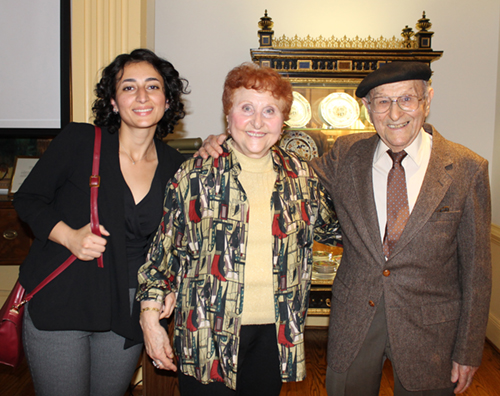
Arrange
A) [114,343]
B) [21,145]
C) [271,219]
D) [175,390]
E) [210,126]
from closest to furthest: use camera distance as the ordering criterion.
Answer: [271,219], [114,343], [175,390], [21,145], [210,126]

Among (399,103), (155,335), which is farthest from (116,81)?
(399,103)

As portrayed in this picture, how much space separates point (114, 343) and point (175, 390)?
862mm

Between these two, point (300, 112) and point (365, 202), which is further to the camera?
point (300, 112)

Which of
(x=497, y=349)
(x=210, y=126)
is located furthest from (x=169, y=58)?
(x=497, y=349)

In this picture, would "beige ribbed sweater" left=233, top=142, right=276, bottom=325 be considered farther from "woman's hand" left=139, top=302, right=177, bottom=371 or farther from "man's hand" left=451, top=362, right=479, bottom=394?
"man's hand" left=451, top=362, right=479, bottom=394

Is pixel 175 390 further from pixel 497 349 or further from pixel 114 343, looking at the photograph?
pixel 497 349

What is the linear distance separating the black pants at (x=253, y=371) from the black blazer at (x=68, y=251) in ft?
1.13

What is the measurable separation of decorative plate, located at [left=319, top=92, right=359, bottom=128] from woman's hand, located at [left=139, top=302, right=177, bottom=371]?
206 centimetres

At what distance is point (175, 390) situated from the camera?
225 centimetres

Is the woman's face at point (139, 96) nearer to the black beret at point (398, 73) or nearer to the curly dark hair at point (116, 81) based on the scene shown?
the curly dark hair at point (116, 81)

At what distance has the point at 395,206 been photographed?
4.73 feet

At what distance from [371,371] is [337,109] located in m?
1.98

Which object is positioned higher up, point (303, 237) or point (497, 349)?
point (303, 237)

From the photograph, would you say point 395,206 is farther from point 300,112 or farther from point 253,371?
point 300,112
